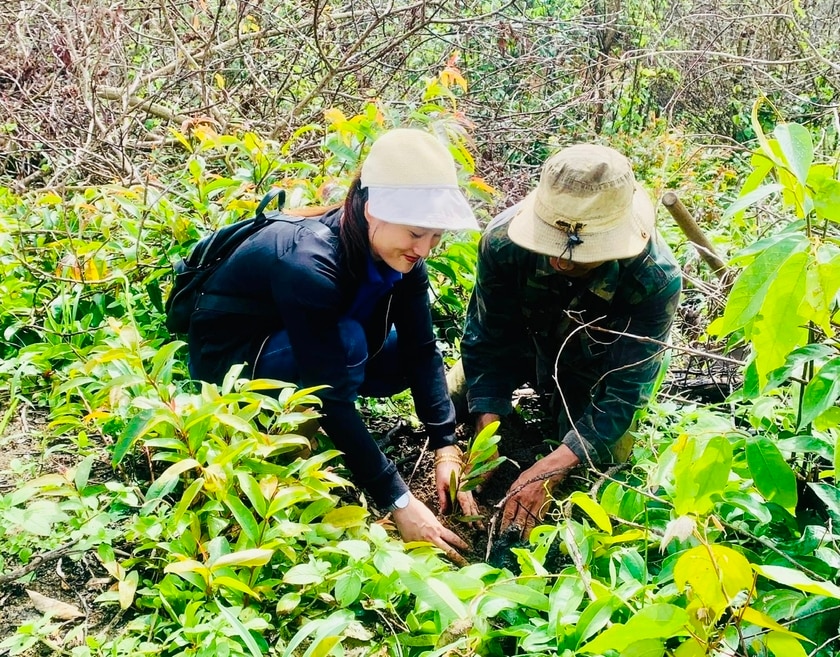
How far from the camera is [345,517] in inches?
63.5

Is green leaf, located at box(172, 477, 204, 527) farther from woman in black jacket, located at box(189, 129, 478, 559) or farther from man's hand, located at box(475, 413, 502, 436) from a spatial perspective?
man's hand, located at box(475, 413, 502, 436)

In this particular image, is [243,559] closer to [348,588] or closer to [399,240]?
[348,588]

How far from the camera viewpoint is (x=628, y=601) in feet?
4.19

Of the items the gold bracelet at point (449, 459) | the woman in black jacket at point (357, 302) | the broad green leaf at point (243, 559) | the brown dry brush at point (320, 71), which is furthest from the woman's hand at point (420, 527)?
the brown dry brush at point (320, 71)

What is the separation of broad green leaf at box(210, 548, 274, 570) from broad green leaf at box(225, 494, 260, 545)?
0.27 feet

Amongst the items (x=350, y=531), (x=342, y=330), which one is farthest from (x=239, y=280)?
(x=350, y=531)

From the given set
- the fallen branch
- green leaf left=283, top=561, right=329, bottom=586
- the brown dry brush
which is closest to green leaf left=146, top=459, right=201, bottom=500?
the fallen branch

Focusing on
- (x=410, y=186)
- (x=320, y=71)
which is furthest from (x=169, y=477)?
(x=320, y=71)

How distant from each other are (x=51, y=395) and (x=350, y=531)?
107cm

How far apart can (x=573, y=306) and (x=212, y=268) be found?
1021mm

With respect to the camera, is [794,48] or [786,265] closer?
[786,265]

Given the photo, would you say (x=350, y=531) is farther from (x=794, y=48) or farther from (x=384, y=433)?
(x=794, y=48)

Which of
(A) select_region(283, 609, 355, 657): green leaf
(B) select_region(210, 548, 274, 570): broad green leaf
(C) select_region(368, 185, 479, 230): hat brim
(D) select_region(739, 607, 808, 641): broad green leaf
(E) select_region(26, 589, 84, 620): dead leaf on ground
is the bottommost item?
(E) select_region(26, 589, 84, 620): dead leaf on ground

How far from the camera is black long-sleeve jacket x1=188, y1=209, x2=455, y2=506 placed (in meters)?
1.73
